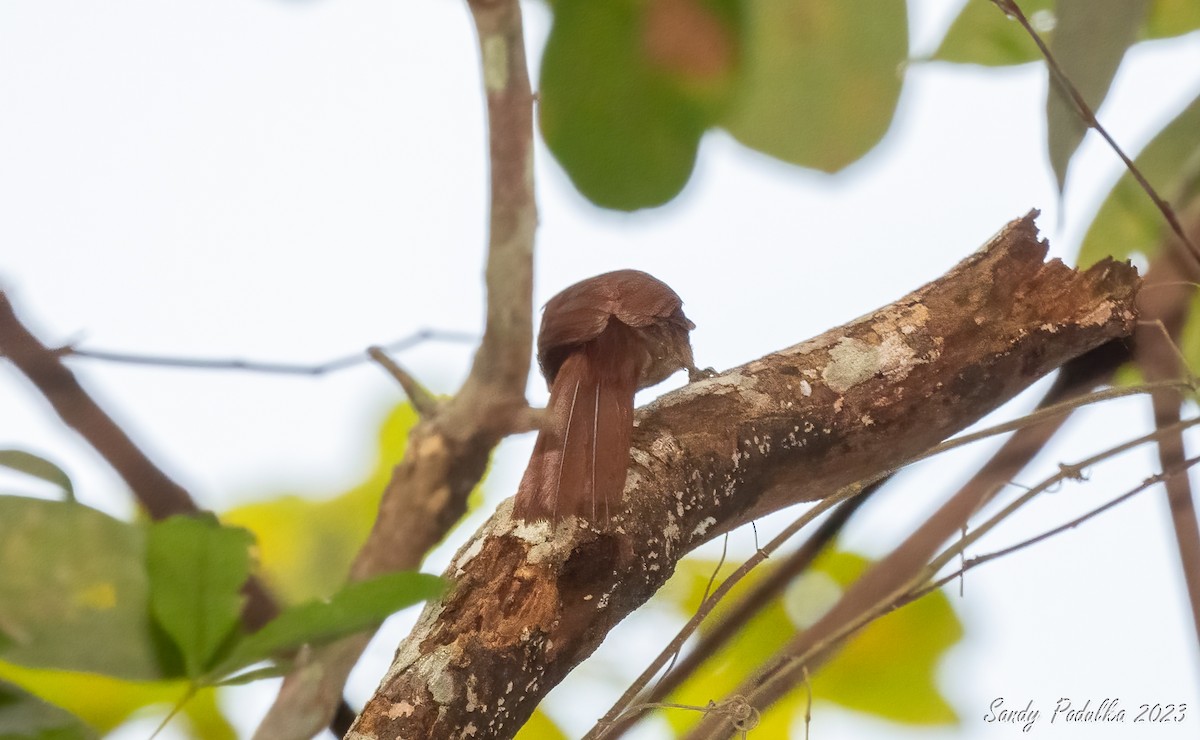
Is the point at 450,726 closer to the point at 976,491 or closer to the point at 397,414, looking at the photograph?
the point at 976,491

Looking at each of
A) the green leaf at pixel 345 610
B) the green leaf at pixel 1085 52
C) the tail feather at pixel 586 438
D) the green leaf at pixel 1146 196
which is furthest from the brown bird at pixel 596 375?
the green leaf at pixel 1146 196

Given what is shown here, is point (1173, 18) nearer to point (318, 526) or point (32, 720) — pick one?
point (318, 526)

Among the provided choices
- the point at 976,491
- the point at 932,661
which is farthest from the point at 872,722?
the point at 976,491

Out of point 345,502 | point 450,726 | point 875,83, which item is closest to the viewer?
point 450,726

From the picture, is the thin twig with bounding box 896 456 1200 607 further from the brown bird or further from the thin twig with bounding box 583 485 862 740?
the brown bird

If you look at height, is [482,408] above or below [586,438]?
above

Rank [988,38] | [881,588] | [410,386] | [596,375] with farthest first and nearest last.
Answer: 1. [410,386]
2. [988,38]
3. [881,588]
4. [596,375]

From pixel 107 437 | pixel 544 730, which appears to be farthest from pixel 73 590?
pixel 544 730
